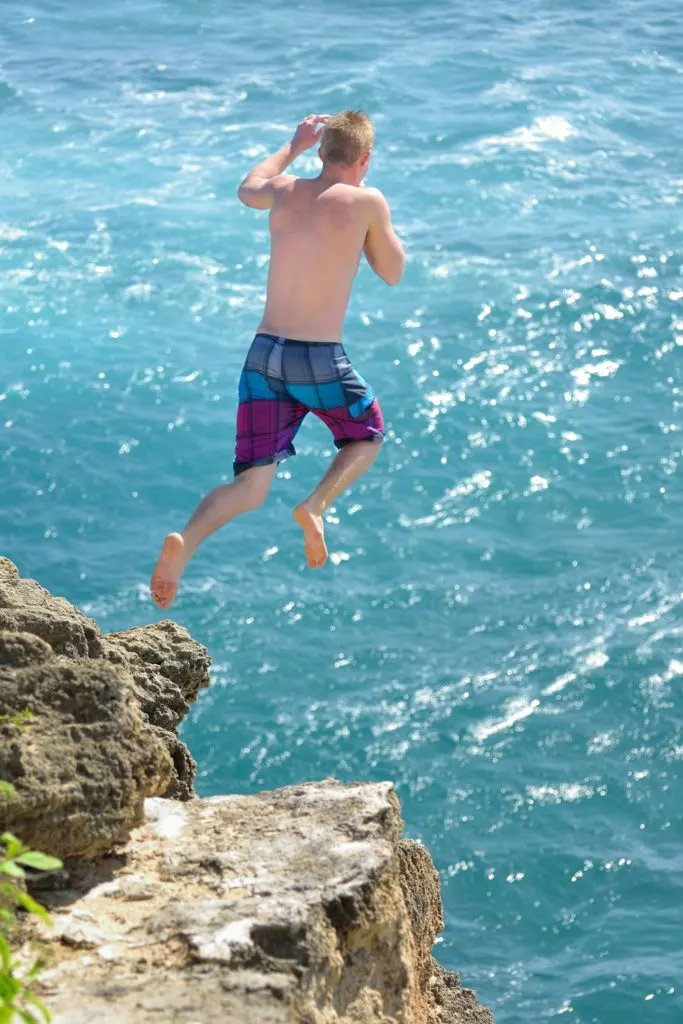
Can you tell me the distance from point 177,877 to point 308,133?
364cm

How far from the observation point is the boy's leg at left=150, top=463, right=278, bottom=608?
6.96 metres

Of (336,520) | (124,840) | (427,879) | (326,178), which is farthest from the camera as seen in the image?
(336,520)

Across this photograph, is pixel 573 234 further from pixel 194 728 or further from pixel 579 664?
pixel 194 728

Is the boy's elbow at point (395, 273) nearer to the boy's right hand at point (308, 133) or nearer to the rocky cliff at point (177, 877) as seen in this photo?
the boy's right hand at point (308, 133)

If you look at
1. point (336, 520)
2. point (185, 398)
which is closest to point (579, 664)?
point (336, 520)

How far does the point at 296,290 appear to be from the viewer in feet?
23.4

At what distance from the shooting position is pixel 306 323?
7141 mm

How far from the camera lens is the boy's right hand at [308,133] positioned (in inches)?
277

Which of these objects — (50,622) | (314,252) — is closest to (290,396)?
(314,252)

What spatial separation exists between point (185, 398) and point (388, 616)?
4.64 m

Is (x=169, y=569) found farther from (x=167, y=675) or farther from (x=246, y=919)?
(x=246, y=919)

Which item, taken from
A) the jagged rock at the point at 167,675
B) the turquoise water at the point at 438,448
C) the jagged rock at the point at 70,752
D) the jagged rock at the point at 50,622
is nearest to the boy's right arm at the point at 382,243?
the jagged rock at the point at 167,675

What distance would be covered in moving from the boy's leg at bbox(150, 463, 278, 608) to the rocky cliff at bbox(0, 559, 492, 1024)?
99 cm

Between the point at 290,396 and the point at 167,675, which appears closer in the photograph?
the point at 167,675
